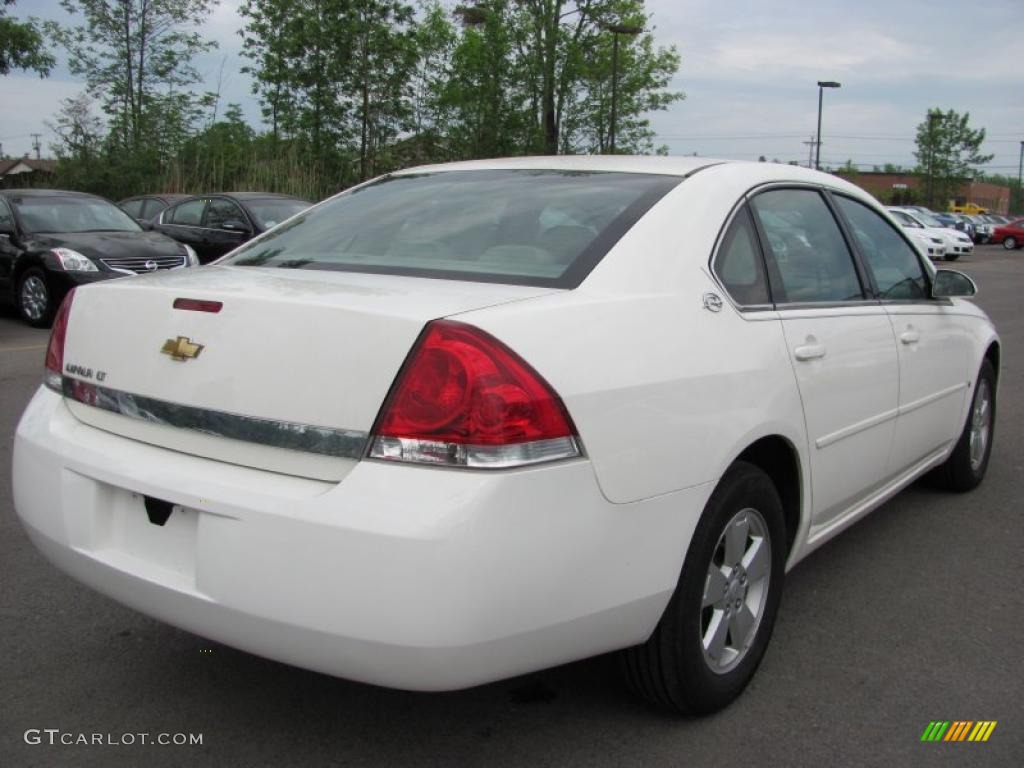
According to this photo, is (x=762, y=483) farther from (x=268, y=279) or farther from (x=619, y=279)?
(x=268, y=279)

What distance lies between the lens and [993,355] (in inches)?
203

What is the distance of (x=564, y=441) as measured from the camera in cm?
218

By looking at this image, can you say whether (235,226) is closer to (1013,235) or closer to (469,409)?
(469,409)

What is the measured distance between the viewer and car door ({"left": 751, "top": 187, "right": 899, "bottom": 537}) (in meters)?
3.09

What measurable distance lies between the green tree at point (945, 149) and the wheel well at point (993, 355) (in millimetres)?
67958

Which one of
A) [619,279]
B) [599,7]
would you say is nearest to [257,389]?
[619,279]

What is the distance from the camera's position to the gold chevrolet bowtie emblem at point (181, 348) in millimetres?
2410

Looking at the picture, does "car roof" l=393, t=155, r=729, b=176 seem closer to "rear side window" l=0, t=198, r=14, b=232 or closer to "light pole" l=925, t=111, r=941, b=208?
"rear side window" l=0, t=198, r=14, b=232

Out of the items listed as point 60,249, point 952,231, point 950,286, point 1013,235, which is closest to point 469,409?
point 950,286

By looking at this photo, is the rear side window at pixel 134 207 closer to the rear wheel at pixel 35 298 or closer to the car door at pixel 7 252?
the car door at pixel 7 252

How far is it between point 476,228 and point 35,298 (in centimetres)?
967

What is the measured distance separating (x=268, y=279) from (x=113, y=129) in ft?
79.0

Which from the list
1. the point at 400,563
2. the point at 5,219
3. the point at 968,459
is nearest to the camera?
the point at 400,563

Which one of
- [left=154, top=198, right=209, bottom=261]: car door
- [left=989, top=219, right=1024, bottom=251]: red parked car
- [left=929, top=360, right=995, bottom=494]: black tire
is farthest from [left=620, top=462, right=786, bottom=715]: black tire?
[left=989, top=219, right=1024, bottom=251]: red parked car
